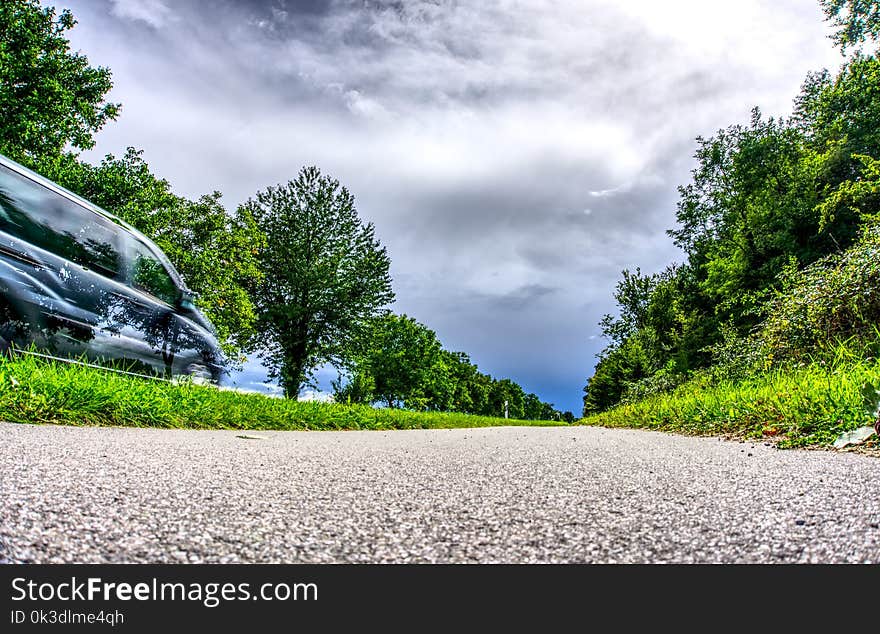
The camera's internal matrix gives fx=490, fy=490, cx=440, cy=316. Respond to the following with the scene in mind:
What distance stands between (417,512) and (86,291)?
15.5 feet

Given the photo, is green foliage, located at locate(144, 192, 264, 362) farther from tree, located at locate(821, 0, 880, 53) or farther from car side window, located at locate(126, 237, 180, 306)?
tree, located at locate(821, 0, 880, 53)

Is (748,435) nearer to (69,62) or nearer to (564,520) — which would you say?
(564,520)

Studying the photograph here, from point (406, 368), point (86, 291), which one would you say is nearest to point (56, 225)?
point (86, 291)

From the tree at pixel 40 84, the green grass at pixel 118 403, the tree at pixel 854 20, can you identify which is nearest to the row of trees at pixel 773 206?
the tree at pixel 854 20

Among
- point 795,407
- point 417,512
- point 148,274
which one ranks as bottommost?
point 417,512

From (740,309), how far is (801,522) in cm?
1527

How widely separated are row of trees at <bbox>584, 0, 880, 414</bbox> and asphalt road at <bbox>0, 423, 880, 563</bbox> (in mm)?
9486

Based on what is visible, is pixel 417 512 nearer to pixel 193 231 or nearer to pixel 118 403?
pixel 118 403

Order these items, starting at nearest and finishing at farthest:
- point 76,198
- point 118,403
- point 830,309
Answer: point 118,403
point 76,198
point 830,309

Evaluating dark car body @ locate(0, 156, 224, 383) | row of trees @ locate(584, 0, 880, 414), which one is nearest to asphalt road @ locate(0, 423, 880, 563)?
dark car body @ locate(0, 156, 224, 383)

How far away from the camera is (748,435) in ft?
14.3

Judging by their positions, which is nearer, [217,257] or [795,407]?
[795,407]

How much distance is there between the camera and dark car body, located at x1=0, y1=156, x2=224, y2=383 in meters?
4.11

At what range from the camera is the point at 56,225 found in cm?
470
